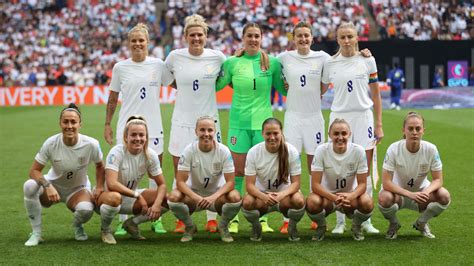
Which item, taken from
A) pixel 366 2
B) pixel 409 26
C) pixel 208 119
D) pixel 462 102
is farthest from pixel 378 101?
pixel 366 2

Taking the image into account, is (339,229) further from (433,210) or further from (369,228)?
(433,210)

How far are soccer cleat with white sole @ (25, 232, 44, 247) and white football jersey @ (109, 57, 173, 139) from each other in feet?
4.38

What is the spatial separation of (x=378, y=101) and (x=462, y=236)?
160cm

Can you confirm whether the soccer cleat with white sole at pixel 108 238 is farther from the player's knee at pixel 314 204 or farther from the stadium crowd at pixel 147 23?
the stadium crowd at pixel 147 23

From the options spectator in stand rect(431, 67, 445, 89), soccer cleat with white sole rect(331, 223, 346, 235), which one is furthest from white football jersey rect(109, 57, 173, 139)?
spectator in stand rect(431, 67, 445, 89)

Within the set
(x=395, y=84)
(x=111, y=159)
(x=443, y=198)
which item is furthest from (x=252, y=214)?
(x=395, y=84)

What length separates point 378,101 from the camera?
8625 millimetres

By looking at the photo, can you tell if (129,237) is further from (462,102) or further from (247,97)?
(462,102)

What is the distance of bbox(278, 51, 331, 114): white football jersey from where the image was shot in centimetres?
853

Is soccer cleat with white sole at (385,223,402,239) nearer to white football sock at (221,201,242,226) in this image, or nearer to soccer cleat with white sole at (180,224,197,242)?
white football sock at (221,201,242,226)

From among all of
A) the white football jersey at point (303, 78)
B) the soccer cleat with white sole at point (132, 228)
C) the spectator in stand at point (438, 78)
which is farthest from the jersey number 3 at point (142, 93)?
the spectator in stand at point (438, 78)

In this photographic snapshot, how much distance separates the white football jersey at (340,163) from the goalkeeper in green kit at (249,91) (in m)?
0.91

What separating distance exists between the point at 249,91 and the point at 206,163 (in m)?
0.97

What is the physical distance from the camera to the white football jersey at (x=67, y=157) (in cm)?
780
